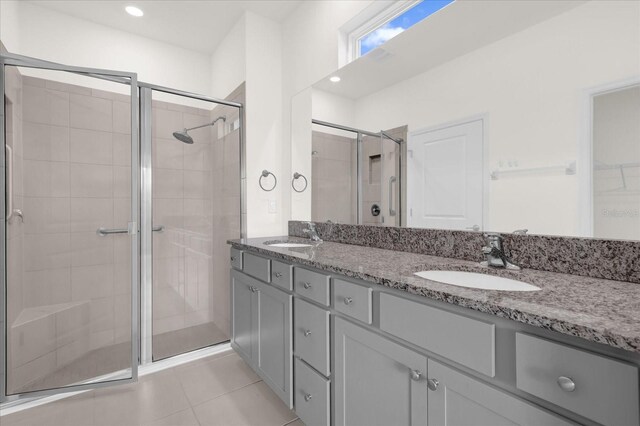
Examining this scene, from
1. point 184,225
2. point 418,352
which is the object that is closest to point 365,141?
point 418,352

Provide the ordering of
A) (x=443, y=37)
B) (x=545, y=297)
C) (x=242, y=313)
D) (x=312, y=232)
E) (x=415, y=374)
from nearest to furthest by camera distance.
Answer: (x=545, y=297) < (x=415, y=374) < (x=443, y=37) < (x=242, y=313) < (x=312, y=232)

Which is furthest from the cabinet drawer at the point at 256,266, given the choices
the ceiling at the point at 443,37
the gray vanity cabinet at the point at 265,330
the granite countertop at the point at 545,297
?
the ceiling at the point at 443,37

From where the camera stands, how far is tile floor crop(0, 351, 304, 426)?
165 centimetres

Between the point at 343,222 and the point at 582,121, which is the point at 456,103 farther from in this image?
the point at 343,222

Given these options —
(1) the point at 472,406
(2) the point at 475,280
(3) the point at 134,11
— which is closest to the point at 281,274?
(2) the point at 475,280

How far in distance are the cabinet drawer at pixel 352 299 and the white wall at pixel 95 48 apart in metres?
2.66

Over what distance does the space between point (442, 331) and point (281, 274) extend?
3.00 ft

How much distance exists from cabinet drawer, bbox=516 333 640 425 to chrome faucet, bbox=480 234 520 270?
0.55 meters

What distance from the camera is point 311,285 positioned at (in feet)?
4.46

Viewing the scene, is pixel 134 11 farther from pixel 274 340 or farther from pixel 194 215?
pixel 274 340

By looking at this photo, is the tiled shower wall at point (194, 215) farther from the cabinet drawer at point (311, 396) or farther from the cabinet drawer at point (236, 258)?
the cabinet drawer at point (311, 396)

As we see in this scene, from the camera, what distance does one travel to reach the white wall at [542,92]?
1.00 m

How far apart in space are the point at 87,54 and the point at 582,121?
11.2ft

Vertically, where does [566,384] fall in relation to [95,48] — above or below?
below
